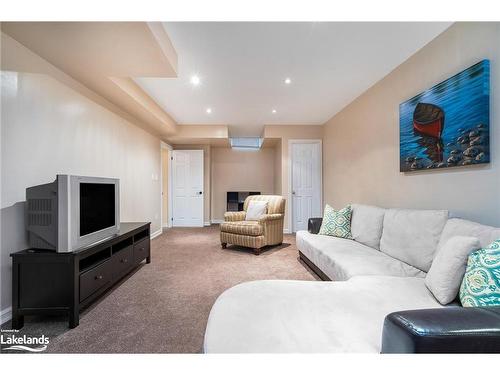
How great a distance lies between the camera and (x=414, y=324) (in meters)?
0.71

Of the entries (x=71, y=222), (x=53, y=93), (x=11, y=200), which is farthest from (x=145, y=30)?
(x=11, y=200)

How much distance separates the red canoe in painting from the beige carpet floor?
1.92m

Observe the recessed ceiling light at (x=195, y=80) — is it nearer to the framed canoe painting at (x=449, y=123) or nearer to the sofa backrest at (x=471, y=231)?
the framed canoe painting at (x=449, y=123)

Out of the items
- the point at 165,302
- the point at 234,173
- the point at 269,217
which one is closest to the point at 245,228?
the point at 269,217

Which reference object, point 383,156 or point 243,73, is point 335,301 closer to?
point 383,156

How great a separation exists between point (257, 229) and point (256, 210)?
61cm

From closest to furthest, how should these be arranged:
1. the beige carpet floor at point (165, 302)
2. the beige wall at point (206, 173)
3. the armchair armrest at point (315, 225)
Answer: the beige carpet floor at point (165, 302) → the armchair armrest at point (315, 225) → the beige wall at point (206, 173)

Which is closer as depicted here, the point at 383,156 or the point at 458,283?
the point at 458,283

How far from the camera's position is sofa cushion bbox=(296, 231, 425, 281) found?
1.75 meters

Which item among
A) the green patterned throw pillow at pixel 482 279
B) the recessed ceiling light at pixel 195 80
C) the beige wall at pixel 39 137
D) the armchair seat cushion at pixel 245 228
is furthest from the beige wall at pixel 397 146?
the beige wall at pixel 39 137

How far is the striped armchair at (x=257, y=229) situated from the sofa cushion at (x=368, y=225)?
4.45ft

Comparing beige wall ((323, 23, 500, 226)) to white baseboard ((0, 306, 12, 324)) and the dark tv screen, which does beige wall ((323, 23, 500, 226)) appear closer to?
the dark tv screen

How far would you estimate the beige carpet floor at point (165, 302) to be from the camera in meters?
1.52

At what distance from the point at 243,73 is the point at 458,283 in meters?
2.79
